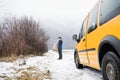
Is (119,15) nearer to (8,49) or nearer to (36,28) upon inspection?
(8,49)

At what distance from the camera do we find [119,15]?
379cm

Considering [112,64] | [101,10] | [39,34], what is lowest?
[112,64]

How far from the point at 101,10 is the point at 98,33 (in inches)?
20.4

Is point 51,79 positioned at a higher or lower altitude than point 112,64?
lower

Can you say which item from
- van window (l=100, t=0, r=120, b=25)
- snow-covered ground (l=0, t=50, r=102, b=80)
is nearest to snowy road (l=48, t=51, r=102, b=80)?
snow-covered ground (l=0, t=50, r=102, b=80)

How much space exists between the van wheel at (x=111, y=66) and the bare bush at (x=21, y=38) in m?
11.5

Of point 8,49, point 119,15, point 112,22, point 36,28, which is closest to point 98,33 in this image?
point 112,22

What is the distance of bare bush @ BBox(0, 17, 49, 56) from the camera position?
607 inches

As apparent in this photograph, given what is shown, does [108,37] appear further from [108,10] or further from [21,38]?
[21,38]

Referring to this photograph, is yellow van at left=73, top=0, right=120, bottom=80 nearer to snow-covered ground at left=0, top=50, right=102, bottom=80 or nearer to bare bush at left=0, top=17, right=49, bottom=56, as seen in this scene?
snow-covered ground at left=0, top=50, right=102, bottom=80

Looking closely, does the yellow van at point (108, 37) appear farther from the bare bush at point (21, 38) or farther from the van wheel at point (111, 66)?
the bare bush at point (21, 38)

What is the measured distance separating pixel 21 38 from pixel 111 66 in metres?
15.3

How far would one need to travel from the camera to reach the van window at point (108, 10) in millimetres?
4001

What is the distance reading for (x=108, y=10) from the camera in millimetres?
4465
